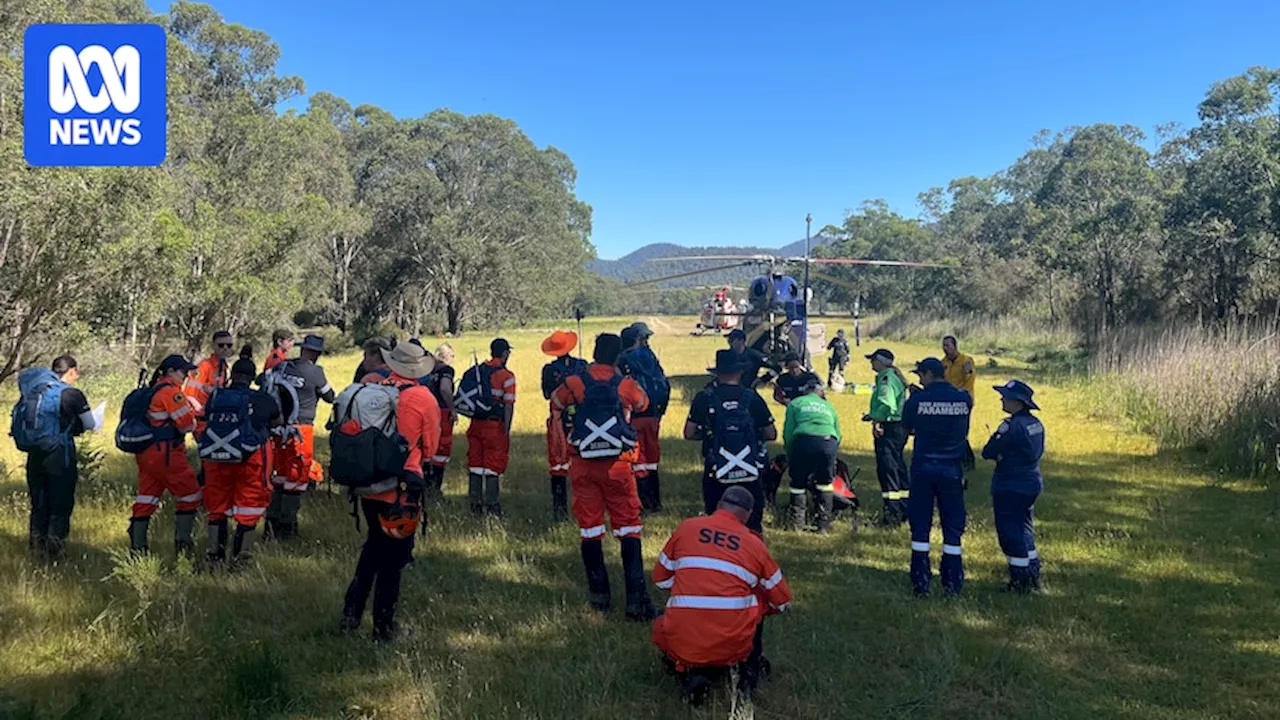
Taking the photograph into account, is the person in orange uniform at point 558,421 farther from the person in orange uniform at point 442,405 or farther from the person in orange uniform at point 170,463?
the person in orange uniform at point 170,463

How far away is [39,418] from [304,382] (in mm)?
2242

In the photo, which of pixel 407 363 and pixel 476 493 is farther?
pixel 476 493

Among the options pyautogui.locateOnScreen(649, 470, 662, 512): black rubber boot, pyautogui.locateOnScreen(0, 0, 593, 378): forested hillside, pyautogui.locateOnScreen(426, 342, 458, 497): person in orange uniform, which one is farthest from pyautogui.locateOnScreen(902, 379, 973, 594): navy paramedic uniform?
pyautogui.locateOnScreen(0, 0, 593, 378): forested hillside

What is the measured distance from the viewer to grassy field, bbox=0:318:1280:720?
450 centimetres

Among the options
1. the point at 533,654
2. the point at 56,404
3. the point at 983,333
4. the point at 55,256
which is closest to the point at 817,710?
the point at 533,654

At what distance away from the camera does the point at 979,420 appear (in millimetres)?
15445

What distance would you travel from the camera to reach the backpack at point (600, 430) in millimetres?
5625

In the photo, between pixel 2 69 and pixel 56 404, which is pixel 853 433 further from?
pixel 2 69

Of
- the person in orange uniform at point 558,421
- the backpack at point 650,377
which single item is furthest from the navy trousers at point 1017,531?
the person in orange uniform at point 558,421

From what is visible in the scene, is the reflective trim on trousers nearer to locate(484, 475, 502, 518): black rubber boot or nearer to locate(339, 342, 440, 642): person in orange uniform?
locate(339, 342, 440, 642): person in orange uniform

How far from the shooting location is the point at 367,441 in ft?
15.8

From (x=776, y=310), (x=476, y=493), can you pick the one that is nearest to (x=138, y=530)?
(x=476, y=493)

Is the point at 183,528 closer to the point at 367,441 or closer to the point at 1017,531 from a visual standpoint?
the point at 367,441

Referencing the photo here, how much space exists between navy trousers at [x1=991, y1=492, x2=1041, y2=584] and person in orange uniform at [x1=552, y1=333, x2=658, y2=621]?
9.96ft
